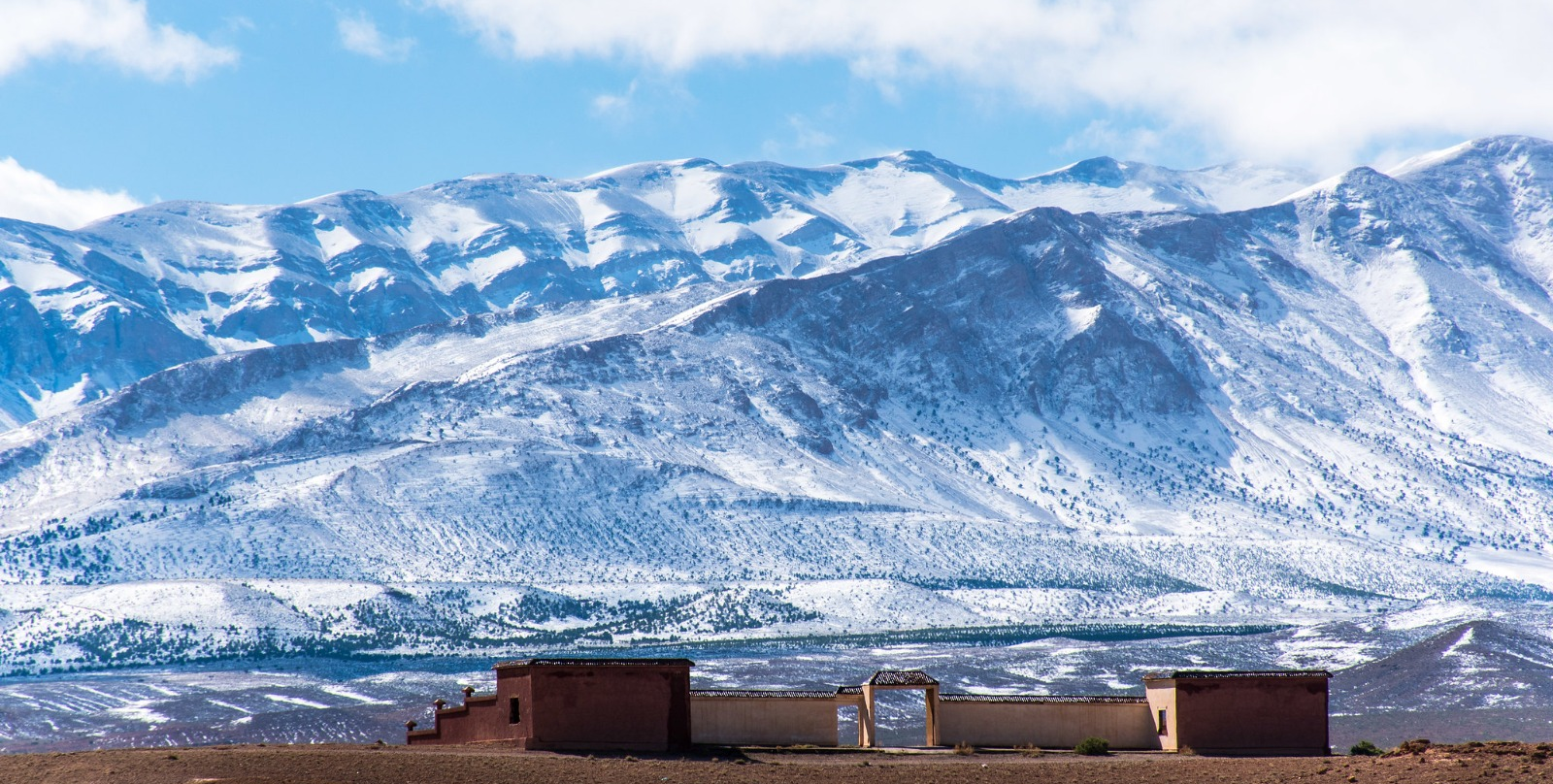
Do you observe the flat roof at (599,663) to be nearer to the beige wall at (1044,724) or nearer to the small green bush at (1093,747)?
the beige wall at (1044,724)

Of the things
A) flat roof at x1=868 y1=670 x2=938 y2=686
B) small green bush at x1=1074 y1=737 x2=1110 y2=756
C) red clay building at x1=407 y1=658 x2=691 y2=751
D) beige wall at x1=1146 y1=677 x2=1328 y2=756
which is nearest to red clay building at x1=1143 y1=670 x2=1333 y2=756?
beige wall at x1=1146 y1=677 x2=1328 y2=756

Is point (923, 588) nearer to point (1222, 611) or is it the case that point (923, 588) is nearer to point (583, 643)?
point (1222, 611)

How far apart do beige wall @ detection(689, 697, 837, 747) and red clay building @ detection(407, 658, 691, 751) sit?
282 cm

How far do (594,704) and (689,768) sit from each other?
472 centimetres

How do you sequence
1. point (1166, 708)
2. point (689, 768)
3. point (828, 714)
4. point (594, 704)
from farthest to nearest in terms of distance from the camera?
point (828, 714)
point (1166, 708)
point (594, 704)
point (689, 768)

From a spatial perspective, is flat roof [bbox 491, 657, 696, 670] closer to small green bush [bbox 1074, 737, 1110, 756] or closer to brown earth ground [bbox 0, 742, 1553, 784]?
brown earth ground [bbox 0, 742, 1553, 784]

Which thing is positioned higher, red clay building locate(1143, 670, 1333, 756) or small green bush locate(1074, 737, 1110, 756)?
red clay building locate(1143, 670, 1333, 756)

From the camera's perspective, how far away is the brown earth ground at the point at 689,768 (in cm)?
4872

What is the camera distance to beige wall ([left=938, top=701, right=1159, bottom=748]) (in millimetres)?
60312

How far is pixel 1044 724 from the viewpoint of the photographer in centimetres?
6056

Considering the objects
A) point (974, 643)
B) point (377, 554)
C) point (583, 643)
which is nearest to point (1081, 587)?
point (974, 643)

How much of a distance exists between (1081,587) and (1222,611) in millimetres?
16327

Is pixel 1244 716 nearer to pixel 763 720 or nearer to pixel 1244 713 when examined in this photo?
pixel 1244 713

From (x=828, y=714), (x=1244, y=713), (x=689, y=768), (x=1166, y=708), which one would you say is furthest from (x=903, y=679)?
(x=689, y=768)
